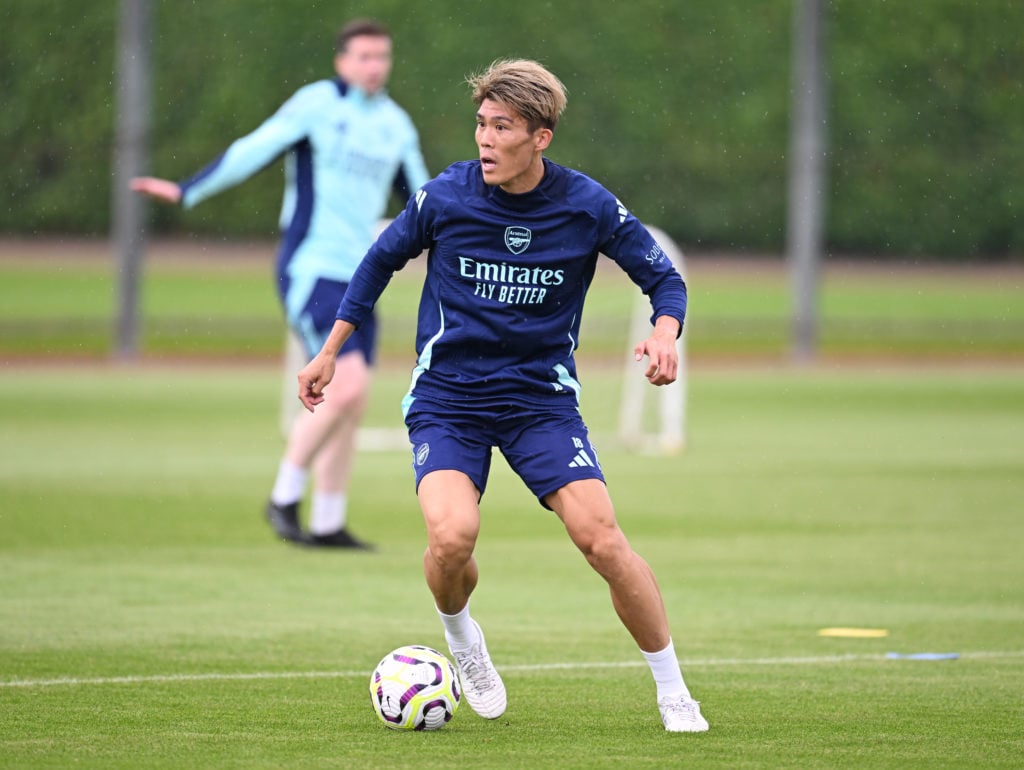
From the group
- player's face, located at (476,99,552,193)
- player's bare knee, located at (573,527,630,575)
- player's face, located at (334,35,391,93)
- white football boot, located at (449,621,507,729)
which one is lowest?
white football boot, located at (449,621,507,729)

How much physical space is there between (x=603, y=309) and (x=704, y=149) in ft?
54.5

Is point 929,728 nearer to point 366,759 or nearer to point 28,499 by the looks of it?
point 366,759

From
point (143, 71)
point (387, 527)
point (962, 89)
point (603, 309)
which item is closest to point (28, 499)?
point (387, 527)

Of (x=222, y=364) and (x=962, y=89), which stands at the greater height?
(x=962, y=89)

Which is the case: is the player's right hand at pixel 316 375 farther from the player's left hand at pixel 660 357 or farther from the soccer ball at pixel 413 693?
the player's left hand at pixel 660 357

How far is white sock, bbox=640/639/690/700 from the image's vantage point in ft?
18.9

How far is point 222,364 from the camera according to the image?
27.1 metres

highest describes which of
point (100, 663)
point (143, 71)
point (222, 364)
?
point (143, 71)

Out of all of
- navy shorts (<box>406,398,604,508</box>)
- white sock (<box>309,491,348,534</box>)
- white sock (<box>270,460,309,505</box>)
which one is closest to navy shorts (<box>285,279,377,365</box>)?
white sock (<box>270,460,309,505</box>)

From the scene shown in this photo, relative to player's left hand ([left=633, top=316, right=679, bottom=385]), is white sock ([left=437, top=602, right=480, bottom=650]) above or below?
below

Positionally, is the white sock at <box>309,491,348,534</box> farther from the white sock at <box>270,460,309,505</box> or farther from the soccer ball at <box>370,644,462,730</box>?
the soccer ball at <box>370,644,462,730</box>

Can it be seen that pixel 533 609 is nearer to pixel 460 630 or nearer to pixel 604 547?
pixel 460 630

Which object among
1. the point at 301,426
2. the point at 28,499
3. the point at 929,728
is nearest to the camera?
the point at 929,728

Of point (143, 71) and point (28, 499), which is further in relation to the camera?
point (143, 71)
